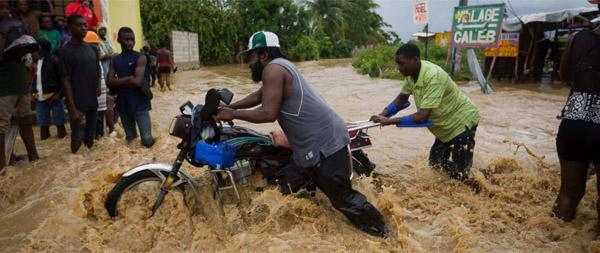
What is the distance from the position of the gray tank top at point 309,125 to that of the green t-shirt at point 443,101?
1.14 m

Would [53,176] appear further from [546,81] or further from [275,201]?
[546,81]

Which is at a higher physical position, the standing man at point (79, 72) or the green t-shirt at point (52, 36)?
the green t-shirt at point (52, 36)

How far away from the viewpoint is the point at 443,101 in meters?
3.87

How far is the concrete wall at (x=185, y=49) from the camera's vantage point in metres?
20.3

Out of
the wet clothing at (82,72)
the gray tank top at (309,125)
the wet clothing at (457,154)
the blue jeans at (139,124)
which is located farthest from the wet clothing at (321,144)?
the wet clothing at (82,72)

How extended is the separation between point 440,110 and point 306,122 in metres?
1.68

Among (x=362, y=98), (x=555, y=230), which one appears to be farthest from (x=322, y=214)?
(x=362, y=98)

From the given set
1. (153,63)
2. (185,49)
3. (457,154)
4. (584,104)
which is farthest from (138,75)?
(185,49)

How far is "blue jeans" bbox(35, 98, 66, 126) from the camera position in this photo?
5785 millimetres

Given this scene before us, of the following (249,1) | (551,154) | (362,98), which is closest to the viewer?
(551,154)

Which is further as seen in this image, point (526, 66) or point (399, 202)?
point (526, 66)

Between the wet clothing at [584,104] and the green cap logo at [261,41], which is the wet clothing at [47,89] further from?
the wet clothing at [584,104]

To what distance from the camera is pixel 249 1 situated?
27.9 metres

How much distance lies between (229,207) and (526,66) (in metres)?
14.7
